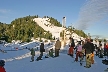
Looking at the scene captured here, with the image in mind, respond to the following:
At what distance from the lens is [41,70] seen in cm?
1866

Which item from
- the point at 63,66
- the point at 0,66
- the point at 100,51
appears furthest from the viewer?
the point at 100,51

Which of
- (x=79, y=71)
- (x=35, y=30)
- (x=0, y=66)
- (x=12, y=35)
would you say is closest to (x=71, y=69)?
(x=79, y=71)

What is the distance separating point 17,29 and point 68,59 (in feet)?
388

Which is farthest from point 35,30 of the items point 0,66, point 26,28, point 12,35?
point 0,66

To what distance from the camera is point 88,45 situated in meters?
18.4

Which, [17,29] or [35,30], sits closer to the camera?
[17,29]

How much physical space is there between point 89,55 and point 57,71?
2.76 meters

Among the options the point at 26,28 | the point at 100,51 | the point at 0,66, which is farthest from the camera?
the point at 26,28

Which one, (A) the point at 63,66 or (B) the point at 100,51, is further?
(B) the point at 100,51

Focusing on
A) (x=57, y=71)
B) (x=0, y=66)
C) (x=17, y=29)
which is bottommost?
(x=57, y=71)

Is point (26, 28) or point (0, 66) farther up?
point (26, 28)

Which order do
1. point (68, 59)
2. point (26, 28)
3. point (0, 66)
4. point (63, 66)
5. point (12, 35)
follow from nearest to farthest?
point (0, 66), point (63, 66), point (68, 59), point (12, 35), point (26, 28)

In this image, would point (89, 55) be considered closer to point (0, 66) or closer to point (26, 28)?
point (0, 66)

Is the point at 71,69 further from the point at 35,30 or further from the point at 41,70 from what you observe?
the point at 35,30
